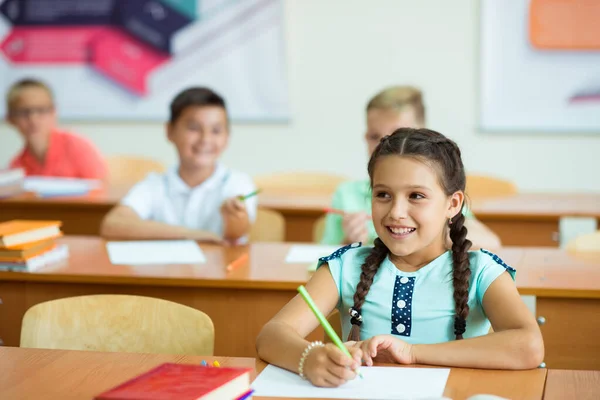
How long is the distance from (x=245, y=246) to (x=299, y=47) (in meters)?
2.61

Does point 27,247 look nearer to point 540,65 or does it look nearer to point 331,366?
point 331,366

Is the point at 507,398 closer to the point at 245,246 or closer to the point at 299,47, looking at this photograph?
the point at 245,246

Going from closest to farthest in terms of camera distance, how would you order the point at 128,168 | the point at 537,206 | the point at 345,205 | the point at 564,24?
the point at 345,205 < the point at 537,206 < the point at 128,168 < the point at 564,24

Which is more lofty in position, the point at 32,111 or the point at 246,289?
the point at 32,111

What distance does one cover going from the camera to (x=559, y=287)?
2.16m

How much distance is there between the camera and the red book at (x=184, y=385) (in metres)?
1.18

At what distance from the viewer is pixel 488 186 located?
12.6ft

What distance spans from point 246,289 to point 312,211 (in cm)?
118

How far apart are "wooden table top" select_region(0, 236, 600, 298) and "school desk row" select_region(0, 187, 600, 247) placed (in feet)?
2.28

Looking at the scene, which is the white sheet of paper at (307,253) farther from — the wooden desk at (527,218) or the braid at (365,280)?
the wooden desk at (527,218)

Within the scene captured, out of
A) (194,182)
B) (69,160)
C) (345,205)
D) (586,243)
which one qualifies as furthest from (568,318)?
(69,160)

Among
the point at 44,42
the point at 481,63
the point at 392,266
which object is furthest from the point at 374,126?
the point at 44,42

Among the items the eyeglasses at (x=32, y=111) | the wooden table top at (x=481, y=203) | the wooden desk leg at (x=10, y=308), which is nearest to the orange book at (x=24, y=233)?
the wooden desk leg at (x=10, y=308)

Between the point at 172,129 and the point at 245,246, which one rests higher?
the point at 172,129
